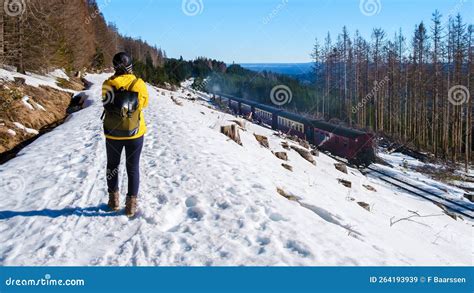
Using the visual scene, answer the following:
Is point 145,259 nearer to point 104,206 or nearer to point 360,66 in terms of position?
point 104,206

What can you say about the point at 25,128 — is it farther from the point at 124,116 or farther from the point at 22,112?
the point at 124,116

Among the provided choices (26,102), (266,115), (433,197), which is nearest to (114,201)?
(26,102)

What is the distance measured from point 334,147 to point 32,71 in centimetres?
2081

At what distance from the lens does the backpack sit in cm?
455

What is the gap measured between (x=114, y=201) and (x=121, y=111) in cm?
137

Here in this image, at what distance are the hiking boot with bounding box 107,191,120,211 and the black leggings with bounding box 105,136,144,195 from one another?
10 cm

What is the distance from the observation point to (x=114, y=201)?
5.19 m

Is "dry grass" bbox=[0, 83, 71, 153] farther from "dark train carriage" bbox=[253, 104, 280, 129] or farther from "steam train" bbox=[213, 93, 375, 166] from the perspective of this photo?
"dark train carriage" bbox=[253, 104, 280, 129]

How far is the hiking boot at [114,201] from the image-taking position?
17.0ft

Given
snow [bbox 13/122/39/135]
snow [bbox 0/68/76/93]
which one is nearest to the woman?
snow [bbox 13/122/39/135]

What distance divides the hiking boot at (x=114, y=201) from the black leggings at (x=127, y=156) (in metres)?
0.10

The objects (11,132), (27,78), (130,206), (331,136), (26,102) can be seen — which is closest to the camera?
(130,206)

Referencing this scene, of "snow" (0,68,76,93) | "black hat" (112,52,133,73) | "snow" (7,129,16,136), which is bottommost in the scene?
"snow" (7,129,16,136)
